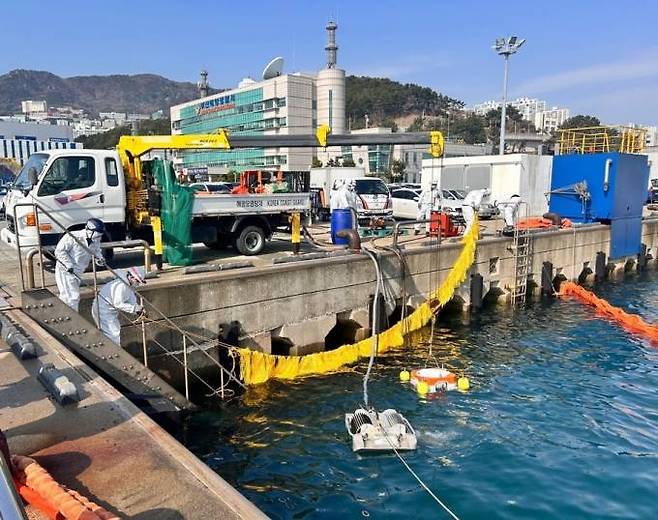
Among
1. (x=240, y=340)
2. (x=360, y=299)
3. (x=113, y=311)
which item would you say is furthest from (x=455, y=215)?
(x=113, y=311)

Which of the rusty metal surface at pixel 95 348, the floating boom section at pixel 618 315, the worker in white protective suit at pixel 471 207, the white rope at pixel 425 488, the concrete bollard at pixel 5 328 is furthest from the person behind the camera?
the worker in white protective suit at pixel 471 207

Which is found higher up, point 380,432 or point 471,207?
point 471,207

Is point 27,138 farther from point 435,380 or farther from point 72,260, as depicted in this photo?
point 435,380

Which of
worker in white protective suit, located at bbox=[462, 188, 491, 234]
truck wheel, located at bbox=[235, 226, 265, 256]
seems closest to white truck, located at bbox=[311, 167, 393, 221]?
worker in white protective suit, located at bbox=[462, 188, 491, 234]

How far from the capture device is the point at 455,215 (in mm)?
18938

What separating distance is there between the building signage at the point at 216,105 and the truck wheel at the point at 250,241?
93823 millimetres

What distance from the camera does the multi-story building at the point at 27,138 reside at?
6134 cm

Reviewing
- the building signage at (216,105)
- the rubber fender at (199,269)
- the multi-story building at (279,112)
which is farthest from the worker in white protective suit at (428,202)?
the building signage at (216,105)

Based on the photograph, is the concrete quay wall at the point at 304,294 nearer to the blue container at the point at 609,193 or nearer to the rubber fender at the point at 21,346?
the rubber fender at the point at 21,346

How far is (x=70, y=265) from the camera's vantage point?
25.9 feet

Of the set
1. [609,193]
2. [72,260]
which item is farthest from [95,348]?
[609,193]

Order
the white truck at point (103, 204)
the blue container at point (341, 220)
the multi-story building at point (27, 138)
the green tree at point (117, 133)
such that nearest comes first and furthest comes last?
1. the white truck at point (103, 204)
2. the blue container at point (341, 220)
3. the multi-story building at point (27, 138)
4. the green tree at point (117, 133)

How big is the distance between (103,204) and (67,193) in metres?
0.71

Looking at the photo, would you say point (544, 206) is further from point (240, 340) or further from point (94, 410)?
point (94, 410)
